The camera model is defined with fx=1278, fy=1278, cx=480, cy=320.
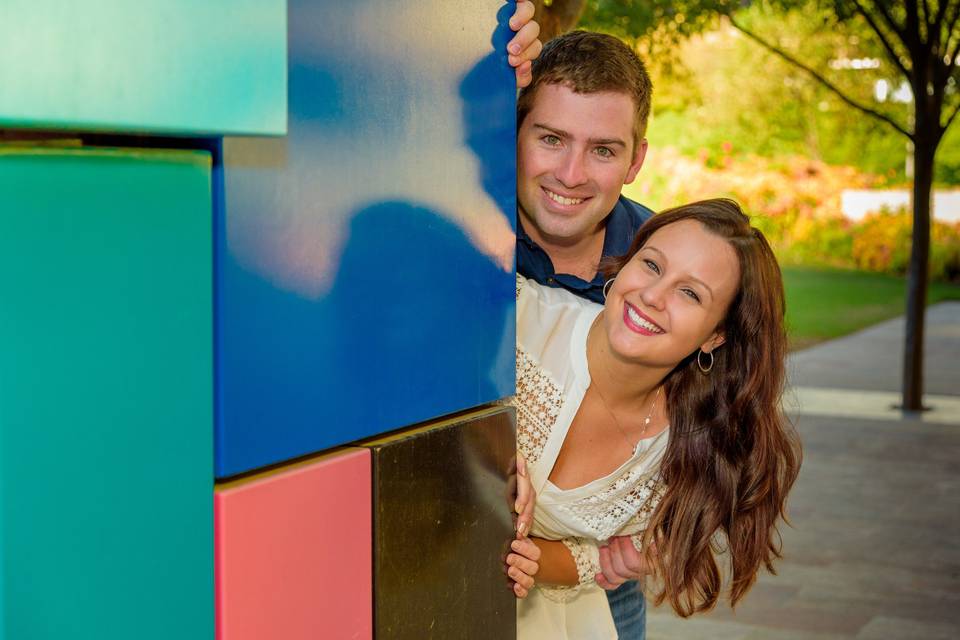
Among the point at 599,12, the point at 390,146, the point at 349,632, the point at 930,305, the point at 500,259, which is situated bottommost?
the point at 930,305

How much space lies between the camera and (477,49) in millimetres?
1828

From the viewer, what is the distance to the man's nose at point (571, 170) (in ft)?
8.83

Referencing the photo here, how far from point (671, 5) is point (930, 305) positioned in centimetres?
1064

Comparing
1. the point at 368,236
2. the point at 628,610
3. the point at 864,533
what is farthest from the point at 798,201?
the point at 368,236

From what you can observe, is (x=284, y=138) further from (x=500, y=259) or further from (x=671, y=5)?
(x=671, y=5)

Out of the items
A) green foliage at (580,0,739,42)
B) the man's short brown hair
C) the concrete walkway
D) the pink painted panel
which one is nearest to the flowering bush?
the concrete walkway

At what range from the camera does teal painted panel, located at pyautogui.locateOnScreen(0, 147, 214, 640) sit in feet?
3.62

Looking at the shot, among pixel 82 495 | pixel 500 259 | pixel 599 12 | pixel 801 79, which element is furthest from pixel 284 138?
pixel 801 79

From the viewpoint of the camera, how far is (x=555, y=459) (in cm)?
254

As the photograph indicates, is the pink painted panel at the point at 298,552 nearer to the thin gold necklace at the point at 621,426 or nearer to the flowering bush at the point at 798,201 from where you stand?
the thin gold necklace at the point at 621,426

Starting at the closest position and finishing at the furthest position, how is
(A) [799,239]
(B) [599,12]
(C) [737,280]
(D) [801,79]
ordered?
(C) [737,280] < (B) [599,12] < (A) [799,239] < (D) [801,79]

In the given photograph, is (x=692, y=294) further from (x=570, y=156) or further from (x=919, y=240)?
(x=919, y=240)

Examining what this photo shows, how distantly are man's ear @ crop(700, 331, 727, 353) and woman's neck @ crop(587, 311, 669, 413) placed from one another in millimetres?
114

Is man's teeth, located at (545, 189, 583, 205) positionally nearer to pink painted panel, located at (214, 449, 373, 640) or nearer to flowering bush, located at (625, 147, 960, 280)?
pink painted panel, located at (214, 449, 373, 640)
